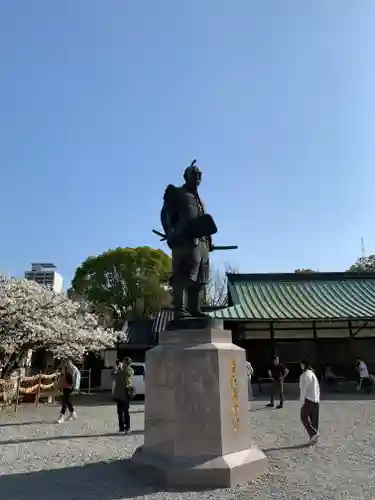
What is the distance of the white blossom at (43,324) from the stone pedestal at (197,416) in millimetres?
12042

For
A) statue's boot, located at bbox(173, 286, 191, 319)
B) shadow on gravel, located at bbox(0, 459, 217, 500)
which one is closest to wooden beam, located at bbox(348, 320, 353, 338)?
statue's boot, located at bbox(173, 286, 191, 319)

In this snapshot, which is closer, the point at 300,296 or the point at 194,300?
the point at 194,300

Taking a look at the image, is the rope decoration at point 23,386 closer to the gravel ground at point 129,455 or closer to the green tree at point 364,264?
the gravel ground at point 129,455

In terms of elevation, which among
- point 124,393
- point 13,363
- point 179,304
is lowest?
point 124,393

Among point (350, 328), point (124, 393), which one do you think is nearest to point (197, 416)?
point (124, 393)

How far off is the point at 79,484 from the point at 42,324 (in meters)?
13.7

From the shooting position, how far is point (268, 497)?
511 centimetres

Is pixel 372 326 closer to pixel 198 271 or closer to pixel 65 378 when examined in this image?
pixel 65 378

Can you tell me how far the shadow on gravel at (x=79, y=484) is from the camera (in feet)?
17.4

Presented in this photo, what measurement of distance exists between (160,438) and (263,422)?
607cm

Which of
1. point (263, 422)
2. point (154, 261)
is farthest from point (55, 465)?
point (154, 261)

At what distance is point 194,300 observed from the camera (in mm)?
6859

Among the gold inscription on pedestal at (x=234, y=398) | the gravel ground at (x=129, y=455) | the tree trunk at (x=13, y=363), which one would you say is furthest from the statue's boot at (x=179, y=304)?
the tree trunk at (x=13, y=363)

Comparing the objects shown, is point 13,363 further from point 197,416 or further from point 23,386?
point 197,416
